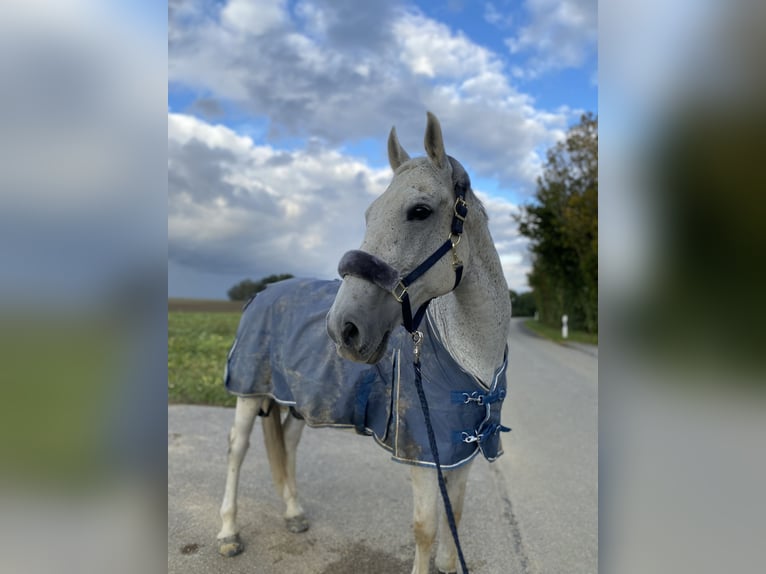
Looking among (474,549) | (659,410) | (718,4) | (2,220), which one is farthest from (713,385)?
(474,549)

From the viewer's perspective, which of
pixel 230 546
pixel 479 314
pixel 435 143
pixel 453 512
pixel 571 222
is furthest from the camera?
pixel 571 222

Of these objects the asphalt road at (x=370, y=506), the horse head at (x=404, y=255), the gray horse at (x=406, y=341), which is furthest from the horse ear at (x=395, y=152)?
the asphalt road at (x=370, y=506)

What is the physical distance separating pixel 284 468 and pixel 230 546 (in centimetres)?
63

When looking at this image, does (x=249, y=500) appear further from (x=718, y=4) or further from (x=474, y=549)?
(x=718, y=4)

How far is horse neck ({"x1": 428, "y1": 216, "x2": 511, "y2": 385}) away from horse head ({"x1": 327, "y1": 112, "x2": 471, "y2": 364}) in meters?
0.15

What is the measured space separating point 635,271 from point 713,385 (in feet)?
0.66

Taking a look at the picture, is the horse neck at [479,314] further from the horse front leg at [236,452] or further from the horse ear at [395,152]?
the horse front leg at [236,452]

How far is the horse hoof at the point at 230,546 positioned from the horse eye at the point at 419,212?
2604mm

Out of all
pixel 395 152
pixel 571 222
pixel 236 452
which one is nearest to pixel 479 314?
pixel 395 152

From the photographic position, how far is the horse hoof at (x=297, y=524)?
3.40 m

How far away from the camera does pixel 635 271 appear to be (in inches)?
28.3

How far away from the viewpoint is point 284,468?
3.57 m

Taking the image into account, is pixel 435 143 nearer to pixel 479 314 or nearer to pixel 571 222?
pixel 479 314

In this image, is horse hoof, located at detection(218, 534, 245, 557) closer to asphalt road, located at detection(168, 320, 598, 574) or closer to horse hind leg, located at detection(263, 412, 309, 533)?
asphalt road, located at detection(168, 320, 598, 574)
